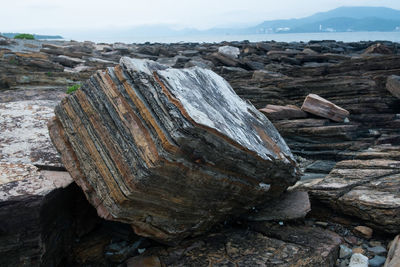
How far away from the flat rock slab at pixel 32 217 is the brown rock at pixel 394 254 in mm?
3545

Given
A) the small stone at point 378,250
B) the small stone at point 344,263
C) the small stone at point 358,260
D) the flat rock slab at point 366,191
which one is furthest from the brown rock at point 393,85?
the small stone at point 344,263

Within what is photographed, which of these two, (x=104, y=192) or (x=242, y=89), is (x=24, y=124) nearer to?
(x=104, y=192)

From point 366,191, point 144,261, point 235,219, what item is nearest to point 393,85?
point 366,191

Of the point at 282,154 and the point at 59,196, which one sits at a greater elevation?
the point at 282,154

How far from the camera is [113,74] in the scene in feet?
12.7

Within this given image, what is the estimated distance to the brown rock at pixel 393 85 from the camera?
8.60 metres

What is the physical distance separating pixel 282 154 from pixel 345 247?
1.30 meters

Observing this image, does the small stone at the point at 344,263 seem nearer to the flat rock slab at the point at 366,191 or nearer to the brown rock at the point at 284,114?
the flat rock slab at the point at 366,191

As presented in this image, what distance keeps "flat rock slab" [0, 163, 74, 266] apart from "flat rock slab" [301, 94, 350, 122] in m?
5.24

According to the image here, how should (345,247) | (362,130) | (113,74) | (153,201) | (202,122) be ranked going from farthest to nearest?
(362,130) < (345,247) < (113,74) < (153,201) < (202,122)

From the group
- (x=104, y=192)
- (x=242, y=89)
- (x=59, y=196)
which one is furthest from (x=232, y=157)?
(x=242, y=89)

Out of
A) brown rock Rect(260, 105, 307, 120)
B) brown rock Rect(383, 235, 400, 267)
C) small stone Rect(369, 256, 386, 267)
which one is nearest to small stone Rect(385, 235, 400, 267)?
brown rock Rect(383, 235, 400, 267)

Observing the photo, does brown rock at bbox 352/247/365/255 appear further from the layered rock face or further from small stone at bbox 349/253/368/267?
the layered rock face

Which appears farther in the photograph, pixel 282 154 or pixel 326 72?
pixel 326 72
